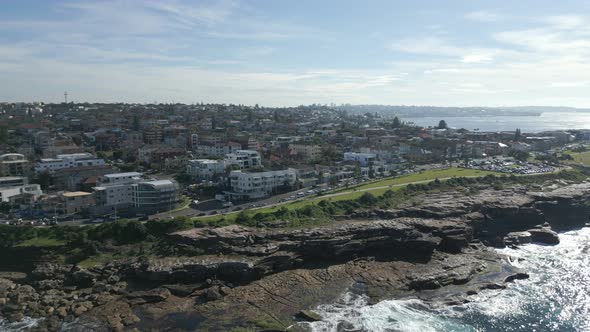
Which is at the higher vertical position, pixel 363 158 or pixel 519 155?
pixel 519 155

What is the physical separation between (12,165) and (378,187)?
115 ft

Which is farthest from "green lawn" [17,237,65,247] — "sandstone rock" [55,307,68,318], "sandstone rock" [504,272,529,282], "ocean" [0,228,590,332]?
"sandstone rock" [504,272,529,282]

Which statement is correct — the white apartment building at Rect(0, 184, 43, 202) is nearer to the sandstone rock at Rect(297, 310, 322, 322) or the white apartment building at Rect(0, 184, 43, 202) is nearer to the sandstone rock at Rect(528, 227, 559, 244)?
the sandstone rock at Rect(297, 310, 322, 322)

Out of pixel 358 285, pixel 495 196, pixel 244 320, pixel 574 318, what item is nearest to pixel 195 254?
pixel 244 320

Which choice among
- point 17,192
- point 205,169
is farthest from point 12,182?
point 205,169

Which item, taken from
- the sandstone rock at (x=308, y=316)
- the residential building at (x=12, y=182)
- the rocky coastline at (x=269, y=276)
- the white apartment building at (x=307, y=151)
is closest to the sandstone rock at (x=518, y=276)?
the rocky coastline at (x=269, y=276)

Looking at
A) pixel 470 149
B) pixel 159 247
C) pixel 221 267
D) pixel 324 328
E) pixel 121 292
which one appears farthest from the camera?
pixel 470 149

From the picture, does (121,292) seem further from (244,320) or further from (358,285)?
(358,285)

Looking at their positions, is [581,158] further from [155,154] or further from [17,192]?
[17,192]

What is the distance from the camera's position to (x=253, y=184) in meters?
39.0

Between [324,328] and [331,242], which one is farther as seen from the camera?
[331,242]

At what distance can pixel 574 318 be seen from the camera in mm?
22047

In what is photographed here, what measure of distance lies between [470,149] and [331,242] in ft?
146

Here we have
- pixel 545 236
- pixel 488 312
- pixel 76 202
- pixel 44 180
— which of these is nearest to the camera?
pixel 488 312
